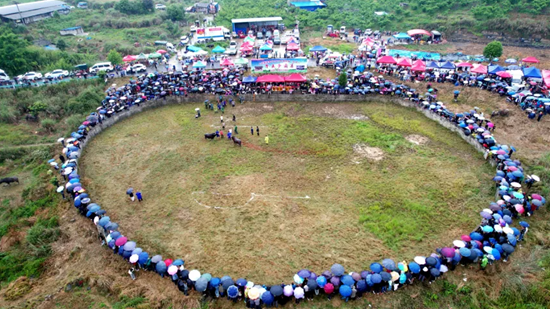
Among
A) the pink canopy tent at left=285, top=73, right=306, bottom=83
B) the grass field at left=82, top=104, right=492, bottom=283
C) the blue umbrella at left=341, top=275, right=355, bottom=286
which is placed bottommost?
the grass field at left=82, top=104, right=492, bottom=283

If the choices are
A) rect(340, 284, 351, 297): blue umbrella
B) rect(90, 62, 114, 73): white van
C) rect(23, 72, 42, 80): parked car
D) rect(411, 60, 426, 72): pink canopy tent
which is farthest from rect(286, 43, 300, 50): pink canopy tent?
rect(340, 284, 351, 297): blue umbrella

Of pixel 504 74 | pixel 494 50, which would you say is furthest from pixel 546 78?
pixel 494 50

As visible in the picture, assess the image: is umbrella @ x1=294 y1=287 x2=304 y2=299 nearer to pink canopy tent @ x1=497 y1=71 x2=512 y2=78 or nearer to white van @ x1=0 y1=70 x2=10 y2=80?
pink canopy tent @ x1=497 y1=71 x2=512 y2=78

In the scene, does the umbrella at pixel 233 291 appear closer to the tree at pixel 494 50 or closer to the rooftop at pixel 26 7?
the tree at pixel 494 50

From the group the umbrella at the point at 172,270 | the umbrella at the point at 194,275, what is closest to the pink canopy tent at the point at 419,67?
the umbrella at the point at 194,275

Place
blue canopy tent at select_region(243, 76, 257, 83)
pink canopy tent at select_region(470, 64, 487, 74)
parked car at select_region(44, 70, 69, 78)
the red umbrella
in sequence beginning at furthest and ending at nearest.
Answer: parked car at select_region(44, 70, 69, 78), blue canopy tent at select_region(243, 76, 257, 83), pink canopy tent at select_region(470, 64, 487, 74), the red umbrella

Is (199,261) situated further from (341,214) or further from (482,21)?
(482,21)
